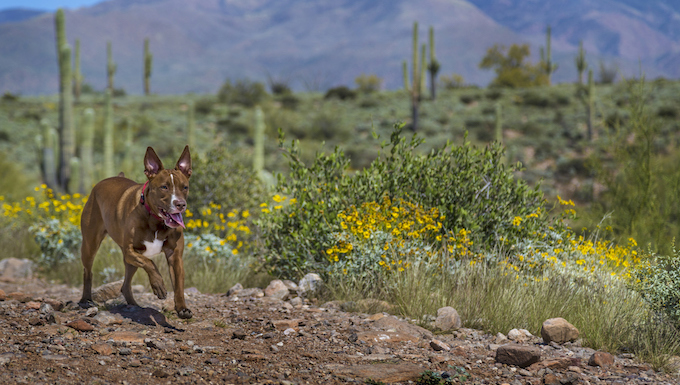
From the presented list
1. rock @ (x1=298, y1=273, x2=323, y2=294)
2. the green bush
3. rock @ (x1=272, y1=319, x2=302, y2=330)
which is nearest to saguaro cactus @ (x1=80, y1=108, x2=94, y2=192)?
rock @ (x1=298, y1=273, x2=323, y2=294)

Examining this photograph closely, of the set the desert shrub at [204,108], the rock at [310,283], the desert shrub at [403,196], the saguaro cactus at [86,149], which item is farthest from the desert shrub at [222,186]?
the desert shrub at [204,108]

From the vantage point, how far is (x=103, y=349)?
455 centimetres

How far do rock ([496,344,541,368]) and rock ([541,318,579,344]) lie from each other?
0.68m


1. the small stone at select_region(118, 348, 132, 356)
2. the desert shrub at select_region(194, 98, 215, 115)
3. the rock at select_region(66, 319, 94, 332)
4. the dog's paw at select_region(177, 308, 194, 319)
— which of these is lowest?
the small stone at select_region(118, 348, 132, 356)

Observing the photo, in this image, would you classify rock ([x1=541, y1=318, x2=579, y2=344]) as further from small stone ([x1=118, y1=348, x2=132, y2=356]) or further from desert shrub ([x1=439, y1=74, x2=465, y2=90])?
desert shrub ([x1=439, y1=74, x2=465, y2=90])

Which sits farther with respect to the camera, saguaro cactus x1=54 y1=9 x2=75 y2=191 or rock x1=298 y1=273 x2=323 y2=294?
saguaro cactus x1=54 y1=9 x2=75 y2=191

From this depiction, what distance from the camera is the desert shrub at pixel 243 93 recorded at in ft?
149

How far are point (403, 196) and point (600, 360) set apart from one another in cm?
309

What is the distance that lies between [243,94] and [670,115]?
27725mm

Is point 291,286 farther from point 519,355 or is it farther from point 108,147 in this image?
point 108,147

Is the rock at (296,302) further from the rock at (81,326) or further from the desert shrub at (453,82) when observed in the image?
the desert shrub at (453,82)

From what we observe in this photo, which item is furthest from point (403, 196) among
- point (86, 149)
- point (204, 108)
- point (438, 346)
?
point (204, 108)

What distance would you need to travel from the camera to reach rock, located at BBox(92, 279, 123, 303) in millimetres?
6191

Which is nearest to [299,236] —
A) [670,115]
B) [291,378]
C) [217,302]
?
[217,302]
